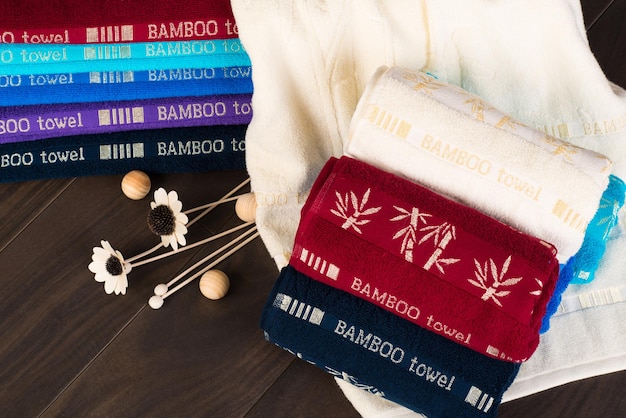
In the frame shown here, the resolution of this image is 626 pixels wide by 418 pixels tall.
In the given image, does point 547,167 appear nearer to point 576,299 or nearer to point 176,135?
point 576,299

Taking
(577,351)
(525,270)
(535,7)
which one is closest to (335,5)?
(535,7)

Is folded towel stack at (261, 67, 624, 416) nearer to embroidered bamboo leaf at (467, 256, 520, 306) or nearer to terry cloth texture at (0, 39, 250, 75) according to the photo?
embroidered bamboo leaf at (467, 256, 520, 306)

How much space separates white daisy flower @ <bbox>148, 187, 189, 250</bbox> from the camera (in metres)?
0.68

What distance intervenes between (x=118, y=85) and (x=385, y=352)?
43 centimetres

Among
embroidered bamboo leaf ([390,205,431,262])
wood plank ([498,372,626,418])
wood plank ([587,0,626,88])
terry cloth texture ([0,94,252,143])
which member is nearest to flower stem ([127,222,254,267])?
terry cloth texture ([0,94,252,143])

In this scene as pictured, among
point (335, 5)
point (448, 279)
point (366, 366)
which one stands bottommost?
point (366, 366)

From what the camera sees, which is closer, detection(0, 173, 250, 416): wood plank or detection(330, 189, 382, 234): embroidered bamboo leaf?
detection(330, 189, 382, 234): embroidered bamboo leaf

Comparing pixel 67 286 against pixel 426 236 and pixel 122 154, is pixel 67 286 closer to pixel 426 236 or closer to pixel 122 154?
pixel 122 154

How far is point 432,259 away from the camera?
0.54 metres

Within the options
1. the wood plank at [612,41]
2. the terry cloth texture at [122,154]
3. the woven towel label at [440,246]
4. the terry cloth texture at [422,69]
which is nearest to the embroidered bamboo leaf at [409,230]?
the woven towel label at [440,246]

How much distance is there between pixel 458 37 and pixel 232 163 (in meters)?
0.29

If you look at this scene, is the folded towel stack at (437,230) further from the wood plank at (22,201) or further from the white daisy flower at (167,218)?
the wood plank at (22,201)

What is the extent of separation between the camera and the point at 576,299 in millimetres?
671

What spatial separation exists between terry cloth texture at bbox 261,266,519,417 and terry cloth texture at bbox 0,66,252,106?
0.26 m
